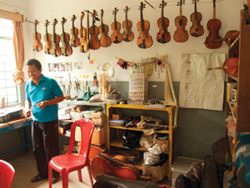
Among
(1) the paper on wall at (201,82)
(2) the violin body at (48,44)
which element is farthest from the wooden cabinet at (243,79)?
(2) the violin body at (48,44)

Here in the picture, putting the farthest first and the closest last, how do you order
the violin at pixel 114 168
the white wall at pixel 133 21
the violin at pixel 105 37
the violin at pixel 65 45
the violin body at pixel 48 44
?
the violin body at pixel 48 44 < the violin at pixel 65 45 < the violin at pixel 105 37 < the white wall at pixel 133 21 < the violin at pixel 114 168

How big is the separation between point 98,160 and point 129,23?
2.05m

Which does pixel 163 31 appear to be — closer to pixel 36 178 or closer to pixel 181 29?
pixel 181 29

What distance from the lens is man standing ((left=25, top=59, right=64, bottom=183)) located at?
292 centimetres

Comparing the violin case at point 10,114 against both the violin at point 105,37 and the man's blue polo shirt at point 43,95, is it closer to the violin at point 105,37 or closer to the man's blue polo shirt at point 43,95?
the man's blue polo shirt at point 43,95

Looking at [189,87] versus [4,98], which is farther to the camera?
[4,98]

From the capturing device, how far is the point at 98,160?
2.78 m

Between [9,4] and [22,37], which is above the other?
[9,4]

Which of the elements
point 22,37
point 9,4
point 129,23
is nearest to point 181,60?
point 129,23

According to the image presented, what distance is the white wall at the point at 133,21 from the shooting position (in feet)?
10.0

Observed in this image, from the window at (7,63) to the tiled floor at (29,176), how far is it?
1.14 metres

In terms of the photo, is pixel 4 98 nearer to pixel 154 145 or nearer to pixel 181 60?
pixel 154 145

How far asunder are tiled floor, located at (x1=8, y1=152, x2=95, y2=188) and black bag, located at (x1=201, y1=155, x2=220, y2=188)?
5.43 ft

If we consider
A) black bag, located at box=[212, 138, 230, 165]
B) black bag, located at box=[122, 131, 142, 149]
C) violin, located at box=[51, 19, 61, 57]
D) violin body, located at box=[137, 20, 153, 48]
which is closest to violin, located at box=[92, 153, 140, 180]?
black bag, located at box=[122, 131, 142, 149]
